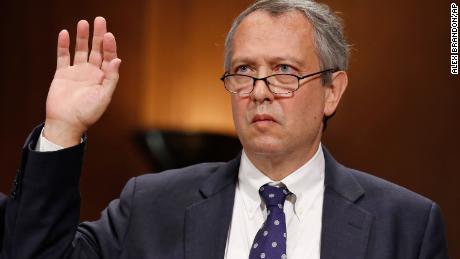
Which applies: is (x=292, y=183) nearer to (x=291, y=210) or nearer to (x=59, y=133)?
(x=291, y=210)

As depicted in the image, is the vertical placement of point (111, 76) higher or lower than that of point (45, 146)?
higher

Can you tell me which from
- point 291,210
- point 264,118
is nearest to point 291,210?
point 291,210

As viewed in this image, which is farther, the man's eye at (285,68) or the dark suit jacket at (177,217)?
the man's eye at (285,68)

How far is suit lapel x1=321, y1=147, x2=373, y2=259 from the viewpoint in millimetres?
1769

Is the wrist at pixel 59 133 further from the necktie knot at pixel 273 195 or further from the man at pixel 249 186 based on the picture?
the necktie knot at pixel 273 195

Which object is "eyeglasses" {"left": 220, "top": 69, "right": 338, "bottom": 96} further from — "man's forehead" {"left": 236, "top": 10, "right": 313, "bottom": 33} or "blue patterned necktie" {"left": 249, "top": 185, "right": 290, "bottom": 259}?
"blue patterned necktie" {"left": 249, "top": 185, "right": 290, "bottom": 259}

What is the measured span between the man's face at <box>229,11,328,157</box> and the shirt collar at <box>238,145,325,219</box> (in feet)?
0.14

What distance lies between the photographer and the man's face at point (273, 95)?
1824 millimetres

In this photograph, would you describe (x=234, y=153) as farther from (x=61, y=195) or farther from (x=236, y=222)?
(x=61, y=195)

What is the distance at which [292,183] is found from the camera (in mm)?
1884
